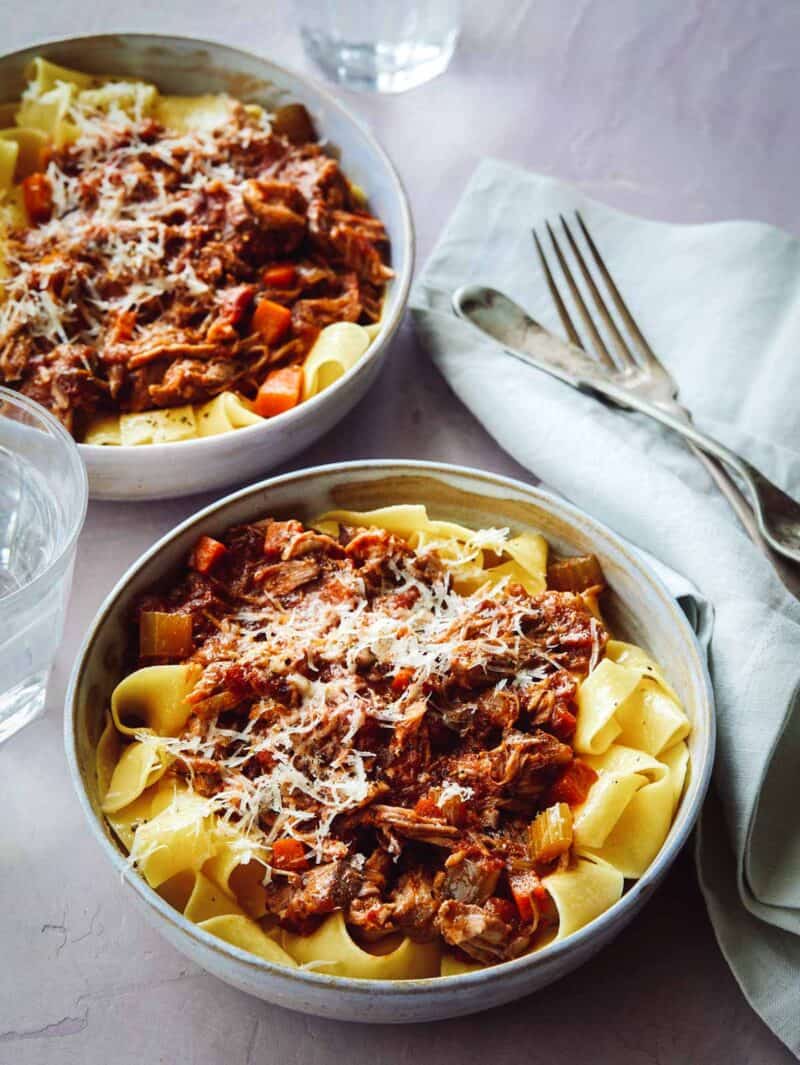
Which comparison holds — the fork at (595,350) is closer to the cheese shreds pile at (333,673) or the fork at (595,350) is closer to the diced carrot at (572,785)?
the cheese shreds pile at (333,673)

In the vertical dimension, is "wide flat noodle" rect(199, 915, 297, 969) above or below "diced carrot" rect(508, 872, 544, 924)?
below

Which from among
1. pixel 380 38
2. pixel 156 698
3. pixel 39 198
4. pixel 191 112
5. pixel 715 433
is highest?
pixel 380 38

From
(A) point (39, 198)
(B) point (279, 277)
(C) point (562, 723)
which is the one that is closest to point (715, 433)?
(C) point (562, 723)

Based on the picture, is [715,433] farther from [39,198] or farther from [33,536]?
[39,198]

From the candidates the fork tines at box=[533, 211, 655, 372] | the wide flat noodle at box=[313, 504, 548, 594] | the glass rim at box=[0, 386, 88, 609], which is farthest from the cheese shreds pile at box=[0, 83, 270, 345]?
the fork tines at box=[533, 211, 655, 372]

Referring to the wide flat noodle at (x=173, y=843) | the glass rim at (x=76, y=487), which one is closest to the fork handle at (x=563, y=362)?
the glass rim at (x=76, y=487)

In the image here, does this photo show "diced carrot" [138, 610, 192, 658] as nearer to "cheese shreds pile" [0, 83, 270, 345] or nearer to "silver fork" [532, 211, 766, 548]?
"cheese shreds pile" [0, 83, 270, 345]
